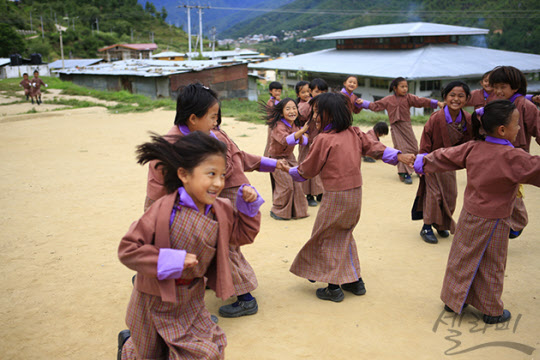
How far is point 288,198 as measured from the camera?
6.42m

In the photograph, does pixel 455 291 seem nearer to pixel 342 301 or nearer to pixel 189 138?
pixel 342 301

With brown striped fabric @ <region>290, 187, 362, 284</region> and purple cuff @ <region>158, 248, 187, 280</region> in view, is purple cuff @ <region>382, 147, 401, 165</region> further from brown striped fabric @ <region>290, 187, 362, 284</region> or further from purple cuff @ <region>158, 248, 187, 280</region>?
purple cuff @ <region>158, 248, 187, 280</region>

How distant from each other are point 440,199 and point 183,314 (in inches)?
147

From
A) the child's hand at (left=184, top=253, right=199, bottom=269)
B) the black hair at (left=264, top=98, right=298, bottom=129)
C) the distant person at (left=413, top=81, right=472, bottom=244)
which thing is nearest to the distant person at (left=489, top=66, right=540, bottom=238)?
the distant person at (left=413, top=81, right=472, bottom=244)

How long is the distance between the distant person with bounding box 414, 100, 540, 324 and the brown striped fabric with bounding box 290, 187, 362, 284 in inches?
31.1

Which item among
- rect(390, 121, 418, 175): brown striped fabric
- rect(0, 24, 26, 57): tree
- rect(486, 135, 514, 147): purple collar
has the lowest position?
rect(390, 121, 418, 175): brown striped fabric

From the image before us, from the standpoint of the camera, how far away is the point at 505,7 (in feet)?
130

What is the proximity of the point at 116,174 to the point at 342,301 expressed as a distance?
6196 millimetres

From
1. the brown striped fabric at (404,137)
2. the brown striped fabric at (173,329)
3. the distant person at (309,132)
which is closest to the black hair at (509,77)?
the distant person at (309,132)

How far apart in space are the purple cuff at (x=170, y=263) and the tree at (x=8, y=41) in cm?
5890

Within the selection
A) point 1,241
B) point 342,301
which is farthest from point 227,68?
point 342,301

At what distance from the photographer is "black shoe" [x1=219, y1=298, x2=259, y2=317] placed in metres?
3.88

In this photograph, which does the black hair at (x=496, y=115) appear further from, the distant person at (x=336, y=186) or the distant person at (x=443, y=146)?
the distant person at (x=443, y=146)
